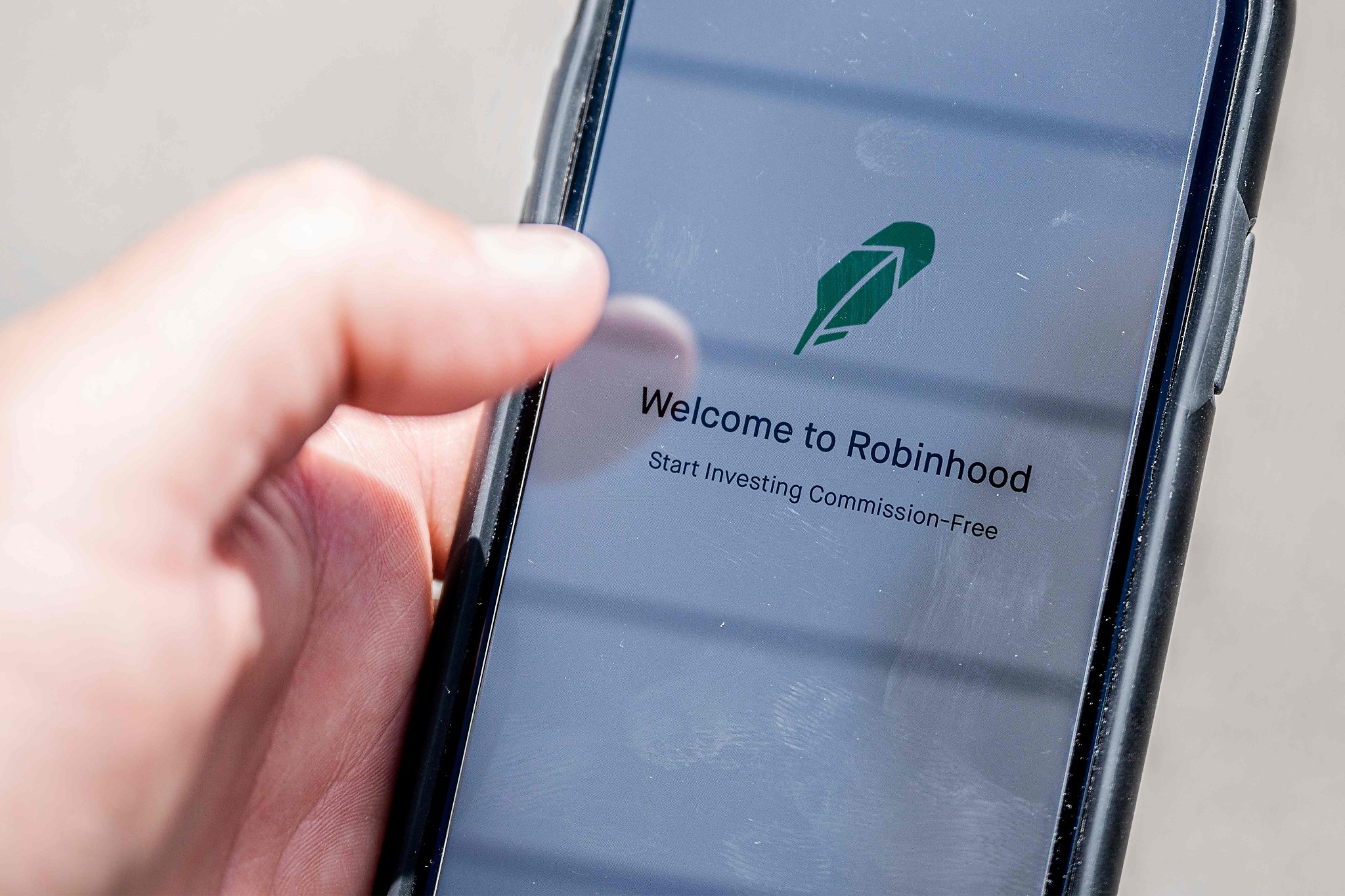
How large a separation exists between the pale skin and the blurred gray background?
0.37m

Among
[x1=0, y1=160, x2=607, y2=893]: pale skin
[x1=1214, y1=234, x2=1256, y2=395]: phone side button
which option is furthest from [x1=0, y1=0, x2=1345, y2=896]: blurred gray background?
[x1=0, y1=160, x2=607, y2=893]: pale skin

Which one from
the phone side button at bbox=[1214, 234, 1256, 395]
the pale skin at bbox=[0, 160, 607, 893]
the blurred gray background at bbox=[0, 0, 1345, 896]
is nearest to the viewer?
the pale skin at bbox=[0, 160, 607, 893]

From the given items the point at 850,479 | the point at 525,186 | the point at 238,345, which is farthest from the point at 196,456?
the point at 525,186

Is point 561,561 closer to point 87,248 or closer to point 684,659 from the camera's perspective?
point 684,659

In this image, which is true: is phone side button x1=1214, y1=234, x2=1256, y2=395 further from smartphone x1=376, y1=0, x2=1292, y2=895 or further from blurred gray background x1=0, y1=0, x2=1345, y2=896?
blurred gray background x1=0, y1=0, x2=1345, y2=896

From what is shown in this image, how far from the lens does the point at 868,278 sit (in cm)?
49

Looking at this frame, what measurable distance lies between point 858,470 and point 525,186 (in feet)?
1.26

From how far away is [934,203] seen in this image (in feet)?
1.60

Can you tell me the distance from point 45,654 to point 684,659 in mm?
264

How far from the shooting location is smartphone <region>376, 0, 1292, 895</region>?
19.1 inches

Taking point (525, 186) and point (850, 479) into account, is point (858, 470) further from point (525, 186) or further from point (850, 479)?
point (525, 186)

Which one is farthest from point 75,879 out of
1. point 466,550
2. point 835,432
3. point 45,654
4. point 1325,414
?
point 1325,414

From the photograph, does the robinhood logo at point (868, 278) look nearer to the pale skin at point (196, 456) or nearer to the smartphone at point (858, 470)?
the smartphone at point (858, 470)

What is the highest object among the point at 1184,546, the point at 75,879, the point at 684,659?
the point at 1184,546
